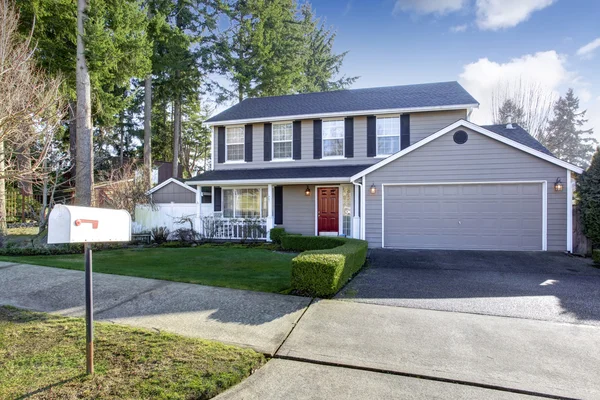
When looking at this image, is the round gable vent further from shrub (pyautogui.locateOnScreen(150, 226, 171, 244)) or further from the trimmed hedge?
shrub (pyautogui.locateOnScreen(150, 226, 171, 244))

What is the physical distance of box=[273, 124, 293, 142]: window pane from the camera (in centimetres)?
1399

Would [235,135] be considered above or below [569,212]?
above

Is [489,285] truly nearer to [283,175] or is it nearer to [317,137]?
[283,175]

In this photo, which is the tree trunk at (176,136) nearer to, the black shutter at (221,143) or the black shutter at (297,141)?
the black shutter at (221,143)

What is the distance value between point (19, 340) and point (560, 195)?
40.9 ft

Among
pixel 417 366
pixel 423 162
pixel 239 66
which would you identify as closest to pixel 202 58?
pixel 239 66

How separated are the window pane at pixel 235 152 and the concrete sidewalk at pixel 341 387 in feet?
40.4

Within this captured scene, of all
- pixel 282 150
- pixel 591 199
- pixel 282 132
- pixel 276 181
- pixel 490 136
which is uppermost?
pixel 282 132

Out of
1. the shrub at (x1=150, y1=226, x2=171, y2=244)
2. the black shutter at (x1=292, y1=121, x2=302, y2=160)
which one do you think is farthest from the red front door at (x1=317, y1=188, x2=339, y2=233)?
the shrub at (x1=150, y1=226, x2=171, y2=244)

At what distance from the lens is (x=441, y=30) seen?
13.4 m

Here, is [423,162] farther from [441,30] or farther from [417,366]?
[417,366]

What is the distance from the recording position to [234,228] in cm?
1324

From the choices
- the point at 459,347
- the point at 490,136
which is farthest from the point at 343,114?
the point at 459,347

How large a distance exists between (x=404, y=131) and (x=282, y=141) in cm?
519
